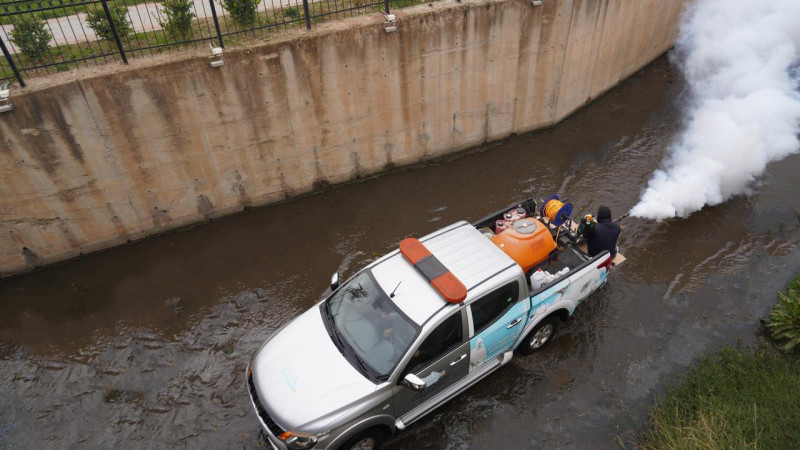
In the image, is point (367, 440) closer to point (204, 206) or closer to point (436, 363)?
point (436, 363)

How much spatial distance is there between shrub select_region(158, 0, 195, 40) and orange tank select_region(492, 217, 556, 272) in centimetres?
735

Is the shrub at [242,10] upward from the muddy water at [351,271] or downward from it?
upward

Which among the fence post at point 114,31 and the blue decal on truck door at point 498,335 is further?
the fence post at point 114,31

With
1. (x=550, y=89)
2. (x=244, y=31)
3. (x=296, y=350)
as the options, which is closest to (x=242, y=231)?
(x=244, y=31)

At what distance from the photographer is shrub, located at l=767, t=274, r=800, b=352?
7559mm

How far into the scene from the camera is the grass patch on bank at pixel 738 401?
237 inches

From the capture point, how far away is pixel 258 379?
20.4ft

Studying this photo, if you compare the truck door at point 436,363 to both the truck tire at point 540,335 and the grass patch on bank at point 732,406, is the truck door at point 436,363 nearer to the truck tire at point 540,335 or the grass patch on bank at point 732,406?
the truck tire at point 540,335

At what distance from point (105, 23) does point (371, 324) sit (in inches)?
312

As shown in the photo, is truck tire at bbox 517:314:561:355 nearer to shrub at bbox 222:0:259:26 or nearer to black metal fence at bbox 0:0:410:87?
black metal fence at bbox 0:0:410:87

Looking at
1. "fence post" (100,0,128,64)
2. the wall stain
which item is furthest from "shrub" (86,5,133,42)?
the wall stain

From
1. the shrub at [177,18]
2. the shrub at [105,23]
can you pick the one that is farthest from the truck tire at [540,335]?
the shrub at [105,23]

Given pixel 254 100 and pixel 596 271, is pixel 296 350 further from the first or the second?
pixel 254 100

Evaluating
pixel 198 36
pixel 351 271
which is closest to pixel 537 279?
pixel 351 271
